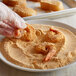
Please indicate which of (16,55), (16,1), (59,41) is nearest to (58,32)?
(59,41)

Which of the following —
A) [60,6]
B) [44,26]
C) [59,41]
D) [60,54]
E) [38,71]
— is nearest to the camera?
[38,71]

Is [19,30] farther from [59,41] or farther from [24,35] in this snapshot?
[59,41]

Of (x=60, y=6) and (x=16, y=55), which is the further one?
(x=60, y=6)

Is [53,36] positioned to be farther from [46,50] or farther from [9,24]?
[9,24]

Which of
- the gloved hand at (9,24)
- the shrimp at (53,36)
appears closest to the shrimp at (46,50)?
the shrimp at (53,36)

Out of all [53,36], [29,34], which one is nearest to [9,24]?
[29,34]

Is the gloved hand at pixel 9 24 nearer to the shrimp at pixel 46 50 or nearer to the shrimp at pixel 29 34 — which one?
the shrimp at pixel 29 34

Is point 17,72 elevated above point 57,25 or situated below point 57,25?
below

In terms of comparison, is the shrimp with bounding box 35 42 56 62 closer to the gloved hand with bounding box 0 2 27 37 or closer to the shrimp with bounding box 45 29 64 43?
the shrimp with bounding box 45 29 64 43
